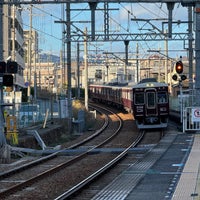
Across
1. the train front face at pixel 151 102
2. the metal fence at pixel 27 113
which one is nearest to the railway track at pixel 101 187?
the train front face at pixel 151 102

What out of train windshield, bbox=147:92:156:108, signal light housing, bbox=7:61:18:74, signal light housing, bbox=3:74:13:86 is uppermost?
signal light housing, bbox=7:61:18:74

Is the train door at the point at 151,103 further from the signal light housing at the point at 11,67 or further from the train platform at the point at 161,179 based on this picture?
the signal light housing at the point at 11,67

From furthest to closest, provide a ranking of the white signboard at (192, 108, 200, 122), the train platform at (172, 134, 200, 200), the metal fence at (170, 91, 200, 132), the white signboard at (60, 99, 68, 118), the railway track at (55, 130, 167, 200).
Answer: the white signboard at (60, 99, 68, 118), the metal fence at (170, 91, 200, 132), the white signboard at (192, 108, 200, 122), the railway track at (55, 130, 167, 200), the train platform at (172, 134, 200, 200)

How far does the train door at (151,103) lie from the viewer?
3482cm

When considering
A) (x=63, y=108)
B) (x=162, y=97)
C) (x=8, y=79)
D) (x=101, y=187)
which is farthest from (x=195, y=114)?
(x=63, y=108)

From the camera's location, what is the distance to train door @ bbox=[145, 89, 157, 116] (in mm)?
34816

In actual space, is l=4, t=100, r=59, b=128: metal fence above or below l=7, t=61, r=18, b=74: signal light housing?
below

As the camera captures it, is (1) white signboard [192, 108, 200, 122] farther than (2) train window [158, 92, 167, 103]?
No

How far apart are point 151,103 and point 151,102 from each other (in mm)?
71

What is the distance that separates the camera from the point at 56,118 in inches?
1663

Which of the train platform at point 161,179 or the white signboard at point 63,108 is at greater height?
the white signboard at point 63,108

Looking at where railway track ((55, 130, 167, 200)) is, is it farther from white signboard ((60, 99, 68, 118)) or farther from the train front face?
white signboard ((60, 99, 68, 118))

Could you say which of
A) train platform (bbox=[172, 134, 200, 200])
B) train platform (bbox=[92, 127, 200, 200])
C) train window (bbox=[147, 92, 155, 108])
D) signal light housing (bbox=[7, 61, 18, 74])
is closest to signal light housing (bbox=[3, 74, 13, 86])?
signal light housing (bbox=[7, 61, 18, 74])

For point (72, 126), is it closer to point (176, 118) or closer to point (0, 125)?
point (176, 118)
